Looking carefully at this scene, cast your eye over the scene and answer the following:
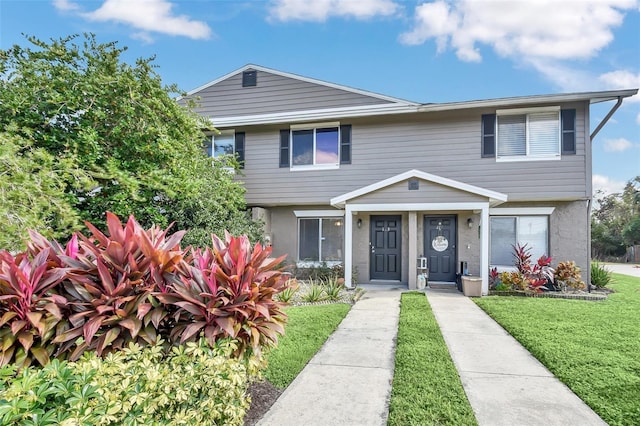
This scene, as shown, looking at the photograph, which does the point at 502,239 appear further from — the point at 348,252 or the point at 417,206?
the point at 348,252

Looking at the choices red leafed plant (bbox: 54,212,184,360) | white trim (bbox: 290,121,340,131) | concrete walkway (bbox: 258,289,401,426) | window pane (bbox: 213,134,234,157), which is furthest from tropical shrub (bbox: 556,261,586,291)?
window pane (bbox: 213,134,234,157)

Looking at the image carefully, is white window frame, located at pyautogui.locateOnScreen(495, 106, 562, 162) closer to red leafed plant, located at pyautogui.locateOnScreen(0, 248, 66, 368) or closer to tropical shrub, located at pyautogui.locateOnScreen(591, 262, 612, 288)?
tropical shrub, located at pyautogui.locateOnScreen(591, 262, 612, 288)

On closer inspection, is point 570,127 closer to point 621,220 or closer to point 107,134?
point 107,134

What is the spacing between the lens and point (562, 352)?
425cm

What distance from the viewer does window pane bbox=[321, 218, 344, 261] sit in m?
10.9

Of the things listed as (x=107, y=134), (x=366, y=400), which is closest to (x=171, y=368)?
(x=366, y=400)

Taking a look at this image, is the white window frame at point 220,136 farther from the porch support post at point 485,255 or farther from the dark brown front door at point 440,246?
the porch support post at point 485,255

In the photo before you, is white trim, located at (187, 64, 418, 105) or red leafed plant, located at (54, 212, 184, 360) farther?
white trim, located at (187, 64, 418, 105)

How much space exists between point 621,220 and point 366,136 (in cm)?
3062

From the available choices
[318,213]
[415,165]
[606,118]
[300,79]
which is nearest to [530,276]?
[415,165]

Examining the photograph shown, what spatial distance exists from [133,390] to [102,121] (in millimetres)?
7146

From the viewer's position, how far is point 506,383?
348 centimetres

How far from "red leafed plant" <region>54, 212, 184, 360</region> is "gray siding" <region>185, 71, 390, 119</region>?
8945 millimetres

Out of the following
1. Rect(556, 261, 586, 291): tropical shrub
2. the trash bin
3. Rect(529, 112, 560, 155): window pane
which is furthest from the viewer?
Rect(529, 112, 560, 155): window pane
